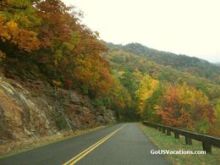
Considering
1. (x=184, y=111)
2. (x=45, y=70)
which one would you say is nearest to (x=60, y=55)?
(x=45, y=70)

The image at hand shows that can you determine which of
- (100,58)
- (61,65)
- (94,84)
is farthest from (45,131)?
(94,84)

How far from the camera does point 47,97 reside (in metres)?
35.2

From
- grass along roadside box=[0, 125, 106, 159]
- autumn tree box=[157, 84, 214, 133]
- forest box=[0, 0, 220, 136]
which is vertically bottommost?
grass along roadside box=[0, 125, 106, 159]

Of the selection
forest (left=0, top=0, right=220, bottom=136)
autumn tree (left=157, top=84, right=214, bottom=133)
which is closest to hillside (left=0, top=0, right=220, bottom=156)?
forest (left=0, top=0, right=220, bottom=136)

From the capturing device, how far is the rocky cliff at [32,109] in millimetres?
22359

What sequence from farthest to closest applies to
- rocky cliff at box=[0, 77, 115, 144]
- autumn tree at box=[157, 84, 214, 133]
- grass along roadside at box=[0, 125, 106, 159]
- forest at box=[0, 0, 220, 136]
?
autumn tree at box=[157, 84, 214, 133] → forest at box=[0, 0, 220, 136] → rocky cliff at box=[0, 77, 115, 144] → grass along roadside at box=[0, 125, 106, 159]

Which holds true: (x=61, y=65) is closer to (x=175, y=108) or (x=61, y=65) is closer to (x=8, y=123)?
(x=8, y=123)

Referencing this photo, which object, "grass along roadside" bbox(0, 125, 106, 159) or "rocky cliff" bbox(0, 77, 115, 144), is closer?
"grass along roadside" bbox(0, 125, 106, 159)

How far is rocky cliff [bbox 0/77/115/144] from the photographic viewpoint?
880 inches

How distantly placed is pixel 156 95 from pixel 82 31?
1888 inches

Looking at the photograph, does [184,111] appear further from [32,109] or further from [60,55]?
[32,109]

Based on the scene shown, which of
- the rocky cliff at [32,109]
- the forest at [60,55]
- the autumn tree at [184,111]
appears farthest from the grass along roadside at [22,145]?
the autumn tree at [184,111]

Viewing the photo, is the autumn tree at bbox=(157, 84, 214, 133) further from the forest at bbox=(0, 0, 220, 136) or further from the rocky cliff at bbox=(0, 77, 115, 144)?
the rocky cliff at bbox=(0, 77, 115, 144)

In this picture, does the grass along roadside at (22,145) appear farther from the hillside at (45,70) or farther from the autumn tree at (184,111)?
the autumn tree at (184,111)
